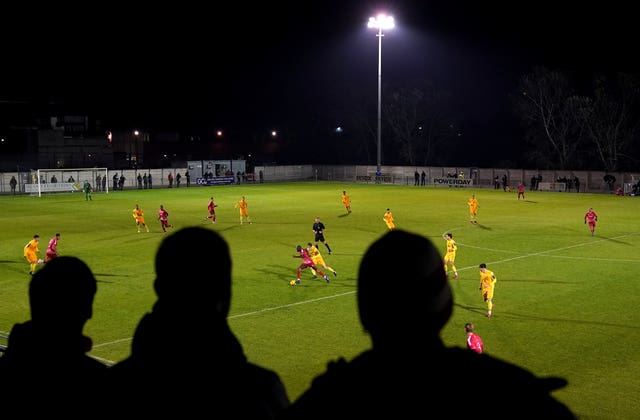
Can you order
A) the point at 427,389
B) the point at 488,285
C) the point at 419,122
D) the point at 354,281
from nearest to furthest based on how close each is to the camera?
the point at 427,389, the point at 488,285, the point at 354,281, the point at 419,122

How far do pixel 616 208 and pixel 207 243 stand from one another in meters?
53.7

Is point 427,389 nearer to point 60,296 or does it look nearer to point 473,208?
point 60,296

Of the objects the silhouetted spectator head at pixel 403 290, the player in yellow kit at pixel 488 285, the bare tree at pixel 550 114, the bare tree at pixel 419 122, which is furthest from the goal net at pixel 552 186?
the silhouetted spectator head at pixel 403 290

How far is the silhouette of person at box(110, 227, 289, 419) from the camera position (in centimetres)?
199

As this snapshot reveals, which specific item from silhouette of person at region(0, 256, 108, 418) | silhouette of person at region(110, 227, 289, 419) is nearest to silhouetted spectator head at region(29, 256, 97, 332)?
silhouette of person at region(0, 256, 108, 418)

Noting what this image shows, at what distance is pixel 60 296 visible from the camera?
2.39 metres

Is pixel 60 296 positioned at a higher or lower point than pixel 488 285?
higher

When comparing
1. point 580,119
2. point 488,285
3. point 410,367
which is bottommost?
point 488,285

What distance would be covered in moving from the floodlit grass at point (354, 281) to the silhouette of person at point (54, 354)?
0.42 metres

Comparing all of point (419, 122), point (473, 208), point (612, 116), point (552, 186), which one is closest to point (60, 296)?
point (473, 208)

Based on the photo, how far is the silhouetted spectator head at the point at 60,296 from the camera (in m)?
2.39

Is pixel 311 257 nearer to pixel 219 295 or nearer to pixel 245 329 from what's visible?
pixel 245 329

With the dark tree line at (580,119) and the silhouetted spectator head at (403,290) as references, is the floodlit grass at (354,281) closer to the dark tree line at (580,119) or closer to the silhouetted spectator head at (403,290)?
the silhouetted spectator head at (403,290)

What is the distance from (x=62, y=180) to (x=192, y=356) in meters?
74.5
